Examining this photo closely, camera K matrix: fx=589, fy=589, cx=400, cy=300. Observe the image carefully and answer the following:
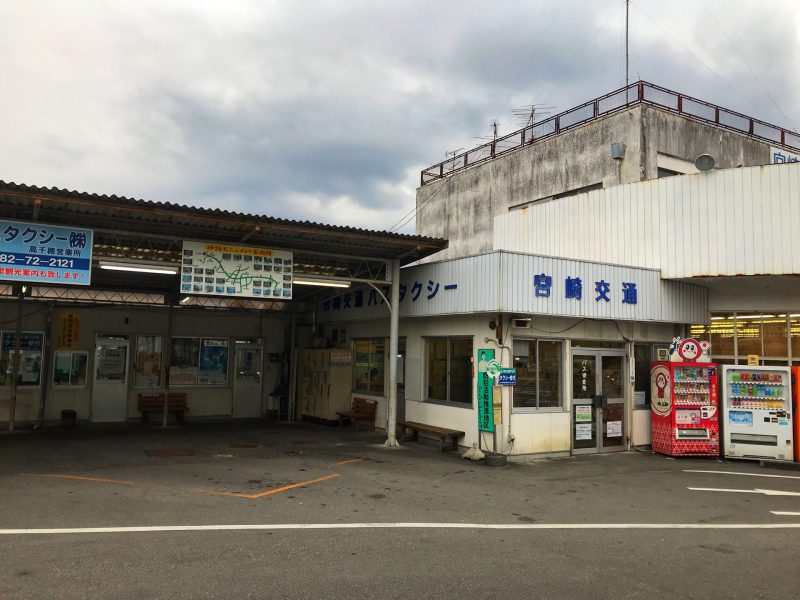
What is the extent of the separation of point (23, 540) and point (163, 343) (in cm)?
1143

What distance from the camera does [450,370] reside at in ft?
41.0

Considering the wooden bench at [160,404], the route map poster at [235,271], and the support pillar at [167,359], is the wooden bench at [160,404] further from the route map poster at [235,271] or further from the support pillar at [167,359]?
the route map poster at [235,271]

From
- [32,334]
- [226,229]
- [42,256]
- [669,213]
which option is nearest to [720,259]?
[669,213]

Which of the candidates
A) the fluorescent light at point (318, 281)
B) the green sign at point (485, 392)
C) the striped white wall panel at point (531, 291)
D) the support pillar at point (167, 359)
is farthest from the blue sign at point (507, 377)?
the support pillar at point (167, 359)

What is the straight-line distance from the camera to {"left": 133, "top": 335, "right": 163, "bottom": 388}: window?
53.6ft

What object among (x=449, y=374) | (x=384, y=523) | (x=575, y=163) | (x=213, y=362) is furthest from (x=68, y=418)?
(x=575, y=163)

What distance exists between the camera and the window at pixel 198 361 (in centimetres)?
1686

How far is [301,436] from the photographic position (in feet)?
45.5

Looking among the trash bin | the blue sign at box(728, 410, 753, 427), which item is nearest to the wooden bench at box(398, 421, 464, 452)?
the blue sign at box(728, 410, 753, 427)

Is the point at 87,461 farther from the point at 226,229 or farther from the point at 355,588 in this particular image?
the point at 355,588

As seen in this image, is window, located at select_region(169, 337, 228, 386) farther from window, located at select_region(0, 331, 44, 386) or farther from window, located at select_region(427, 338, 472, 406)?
window, located at select_region(427, 338, 472, 406)

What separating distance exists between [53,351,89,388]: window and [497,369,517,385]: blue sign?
11.2 m

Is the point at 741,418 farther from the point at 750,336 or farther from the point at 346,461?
the point at 346,461

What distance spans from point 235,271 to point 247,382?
26.1ft
